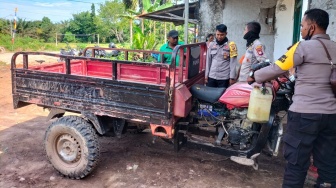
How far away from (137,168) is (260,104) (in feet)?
5.92

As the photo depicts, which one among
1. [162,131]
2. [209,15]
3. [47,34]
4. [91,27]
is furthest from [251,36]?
[91,27]

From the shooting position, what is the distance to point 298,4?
243 inches

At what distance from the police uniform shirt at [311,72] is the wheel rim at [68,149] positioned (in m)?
2.32

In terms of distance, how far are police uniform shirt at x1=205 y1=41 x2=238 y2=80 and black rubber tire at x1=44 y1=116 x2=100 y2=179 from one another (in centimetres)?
211

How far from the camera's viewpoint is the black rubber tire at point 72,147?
3.30 m

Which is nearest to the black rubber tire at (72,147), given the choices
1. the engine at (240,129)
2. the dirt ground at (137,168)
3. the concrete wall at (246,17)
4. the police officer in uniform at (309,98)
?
the dirt ground at (137,168)

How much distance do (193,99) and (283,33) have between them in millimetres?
4494

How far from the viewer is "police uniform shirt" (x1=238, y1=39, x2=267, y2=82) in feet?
12.9

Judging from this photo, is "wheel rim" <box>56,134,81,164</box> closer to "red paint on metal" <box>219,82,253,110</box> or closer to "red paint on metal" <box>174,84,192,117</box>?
"red paint on metal" <box>174,84,192,117</box>

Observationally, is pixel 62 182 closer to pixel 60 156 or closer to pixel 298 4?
pixel 60 156

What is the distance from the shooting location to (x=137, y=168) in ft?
12.1

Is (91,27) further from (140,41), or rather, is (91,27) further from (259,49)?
(259,49)

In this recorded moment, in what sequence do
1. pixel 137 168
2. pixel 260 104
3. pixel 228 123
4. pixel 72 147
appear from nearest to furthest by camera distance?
1. pixel 260 104
2. pixel 228 123
3. pixel 72 147
4. pixel 137 168

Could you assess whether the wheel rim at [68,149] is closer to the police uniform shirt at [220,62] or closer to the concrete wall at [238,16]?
the police uniform shirt at [220,62]
